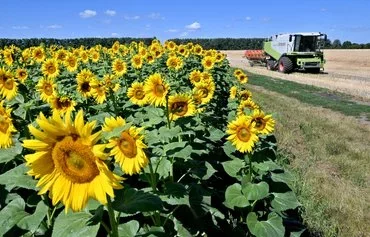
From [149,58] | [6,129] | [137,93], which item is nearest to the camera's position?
[6,129]

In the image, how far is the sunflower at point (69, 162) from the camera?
1.78m

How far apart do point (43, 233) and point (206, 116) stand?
2.30m

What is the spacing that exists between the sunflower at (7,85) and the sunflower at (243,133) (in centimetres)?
202

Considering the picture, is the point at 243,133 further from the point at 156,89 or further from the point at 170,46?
the point at 170,46

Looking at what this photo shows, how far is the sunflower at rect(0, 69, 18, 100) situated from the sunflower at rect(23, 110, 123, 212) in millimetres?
2462

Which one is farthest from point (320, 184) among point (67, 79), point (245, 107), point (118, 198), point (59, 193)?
point (59, 193)

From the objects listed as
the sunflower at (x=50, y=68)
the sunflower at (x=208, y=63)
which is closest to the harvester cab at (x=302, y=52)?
the sunflower at (x=208, y=63)

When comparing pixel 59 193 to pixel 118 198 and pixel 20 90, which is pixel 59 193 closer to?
pixel 118 198

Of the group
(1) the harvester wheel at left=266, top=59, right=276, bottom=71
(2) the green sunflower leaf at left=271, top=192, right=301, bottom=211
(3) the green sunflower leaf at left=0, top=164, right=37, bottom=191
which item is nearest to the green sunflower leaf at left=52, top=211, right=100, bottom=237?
(3) the green sunflower leaf at left=0, top=164, right=37, bottom=191

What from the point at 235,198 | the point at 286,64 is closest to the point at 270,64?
the point at 286,64

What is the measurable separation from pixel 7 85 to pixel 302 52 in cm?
2892

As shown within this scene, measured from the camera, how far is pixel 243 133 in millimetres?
4047

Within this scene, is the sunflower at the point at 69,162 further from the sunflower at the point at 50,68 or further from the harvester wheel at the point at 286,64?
the harvester wheel at the point at 286,64

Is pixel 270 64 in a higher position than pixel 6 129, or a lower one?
lower
